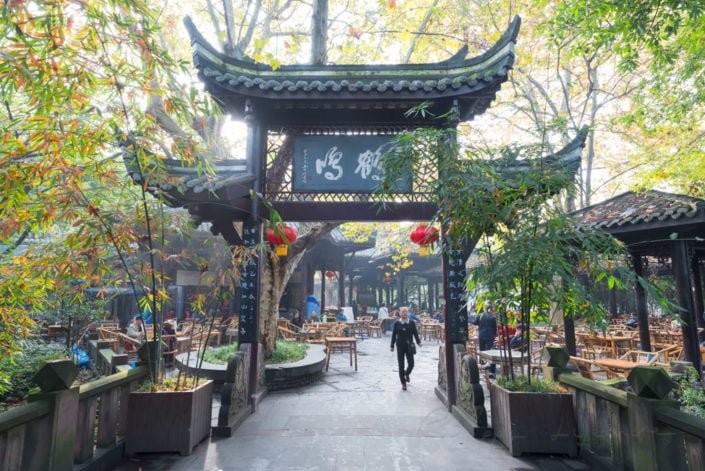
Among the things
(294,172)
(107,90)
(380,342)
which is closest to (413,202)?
(294,172)

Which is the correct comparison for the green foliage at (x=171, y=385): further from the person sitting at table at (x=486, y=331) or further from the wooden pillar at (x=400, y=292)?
the wooden pillar at (x=400, y=292)

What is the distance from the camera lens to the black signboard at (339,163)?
19.6 ft

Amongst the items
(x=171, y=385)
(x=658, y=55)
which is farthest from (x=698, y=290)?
(x=171, y=385)

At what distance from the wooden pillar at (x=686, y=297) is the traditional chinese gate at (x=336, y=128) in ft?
13.0

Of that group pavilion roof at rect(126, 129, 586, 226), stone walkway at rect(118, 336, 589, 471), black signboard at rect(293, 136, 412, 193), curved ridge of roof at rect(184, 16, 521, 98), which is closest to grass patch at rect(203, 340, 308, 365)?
stone walkway at rect(118, 336, 589, 471)

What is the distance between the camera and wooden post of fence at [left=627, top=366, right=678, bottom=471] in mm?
3018

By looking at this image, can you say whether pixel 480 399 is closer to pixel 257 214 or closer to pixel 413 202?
pixel 413 202

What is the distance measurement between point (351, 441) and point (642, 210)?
6.25m

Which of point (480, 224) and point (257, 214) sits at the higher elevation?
point (257, 214)

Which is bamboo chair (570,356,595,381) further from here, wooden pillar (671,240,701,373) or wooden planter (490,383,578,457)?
wooden planter (490,383,578,457)

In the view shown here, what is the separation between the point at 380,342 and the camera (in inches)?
622

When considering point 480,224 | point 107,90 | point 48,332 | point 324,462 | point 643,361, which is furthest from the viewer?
point 48,332

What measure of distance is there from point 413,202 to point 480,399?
8.98 ft

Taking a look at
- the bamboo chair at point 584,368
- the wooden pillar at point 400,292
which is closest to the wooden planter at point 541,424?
the bamboo chair at point 584,368
